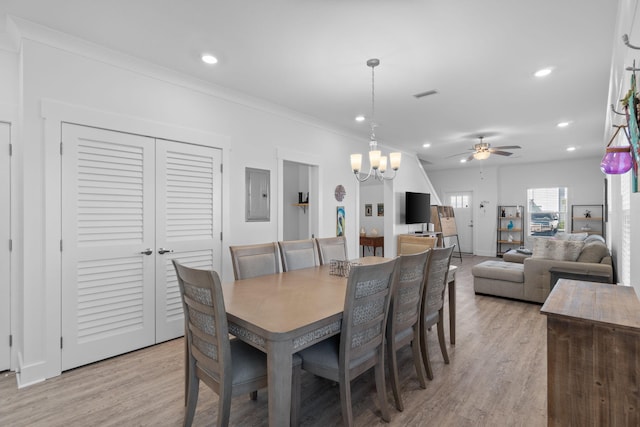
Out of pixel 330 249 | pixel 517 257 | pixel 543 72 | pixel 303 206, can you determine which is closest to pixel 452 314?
pixel 330 249

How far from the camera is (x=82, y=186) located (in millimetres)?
2631

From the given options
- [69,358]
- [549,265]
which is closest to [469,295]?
[549,265]

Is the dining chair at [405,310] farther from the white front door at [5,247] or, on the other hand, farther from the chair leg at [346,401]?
the white front door at [5,247]

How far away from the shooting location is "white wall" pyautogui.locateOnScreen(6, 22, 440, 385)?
94.6 inches

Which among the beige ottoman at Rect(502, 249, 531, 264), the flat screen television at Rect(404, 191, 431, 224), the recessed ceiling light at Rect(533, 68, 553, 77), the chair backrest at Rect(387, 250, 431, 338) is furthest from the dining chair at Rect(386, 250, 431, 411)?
the beige ottoman at Rect(502, 249, 531, 264)

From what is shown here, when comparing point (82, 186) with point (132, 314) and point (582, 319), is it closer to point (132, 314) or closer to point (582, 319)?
point (132, 314)

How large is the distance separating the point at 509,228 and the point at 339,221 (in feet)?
20.4

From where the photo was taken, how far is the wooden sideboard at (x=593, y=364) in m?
1.33

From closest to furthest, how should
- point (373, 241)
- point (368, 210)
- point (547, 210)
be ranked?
point (373, 241) → point (368, 210) → point (547, 210)

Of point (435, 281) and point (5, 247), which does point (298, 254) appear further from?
point (5, 247)

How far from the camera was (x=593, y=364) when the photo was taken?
54.9 inches

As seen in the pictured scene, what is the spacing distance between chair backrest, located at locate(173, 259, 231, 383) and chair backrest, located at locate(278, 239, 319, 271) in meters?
1.32

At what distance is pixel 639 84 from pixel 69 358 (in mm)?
→ 4366

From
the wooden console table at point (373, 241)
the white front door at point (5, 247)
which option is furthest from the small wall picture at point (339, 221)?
the white front door at point (5, 247)
